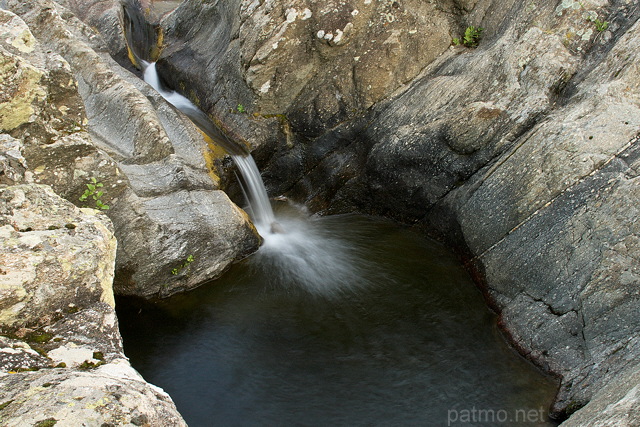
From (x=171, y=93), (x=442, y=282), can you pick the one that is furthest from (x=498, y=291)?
(x=171, y=93)

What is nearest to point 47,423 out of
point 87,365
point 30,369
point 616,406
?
point 30,369

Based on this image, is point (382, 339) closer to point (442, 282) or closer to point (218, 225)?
point (442, 282)

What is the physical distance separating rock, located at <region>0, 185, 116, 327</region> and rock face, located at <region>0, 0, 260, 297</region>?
6.98ft

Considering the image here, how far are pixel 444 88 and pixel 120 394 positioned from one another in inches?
351

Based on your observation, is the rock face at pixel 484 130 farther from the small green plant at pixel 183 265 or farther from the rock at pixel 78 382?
the rock at pixel 78 382

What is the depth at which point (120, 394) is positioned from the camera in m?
3.91

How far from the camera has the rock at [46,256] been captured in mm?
4852

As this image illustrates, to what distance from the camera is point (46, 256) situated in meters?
5.15

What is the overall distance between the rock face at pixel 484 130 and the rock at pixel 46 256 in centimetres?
623

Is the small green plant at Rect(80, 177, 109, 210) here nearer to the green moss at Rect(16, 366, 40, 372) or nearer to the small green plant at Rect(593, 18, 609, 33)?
the green moss at Rect(16, 366, 40, 372)

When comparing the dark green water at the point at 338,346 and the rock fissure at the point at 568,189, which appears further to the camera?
the rock fissure at the point at 568,189

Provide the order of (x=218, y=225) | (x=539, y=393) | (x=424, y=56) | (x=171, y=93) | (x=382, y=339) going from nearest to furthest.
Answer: (x=539, y=393) < (x=382, y=339) < (x=218, y=225) < (x=424, y=56) < (x=171, y=93)

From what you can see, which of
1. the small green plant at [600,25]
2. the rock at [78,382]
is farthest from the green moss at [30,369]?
the small green plant at [600,25]

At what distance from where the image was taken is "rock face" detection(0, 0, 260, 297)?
24.0 feet
